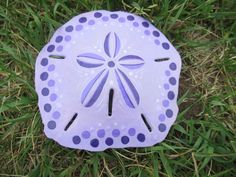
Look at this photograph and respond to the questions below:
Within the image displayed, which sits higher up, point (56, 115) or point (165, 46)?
point (165, 46)

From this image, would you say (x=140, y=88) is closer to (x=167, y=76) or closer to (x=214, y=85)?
(x=167, y=76)

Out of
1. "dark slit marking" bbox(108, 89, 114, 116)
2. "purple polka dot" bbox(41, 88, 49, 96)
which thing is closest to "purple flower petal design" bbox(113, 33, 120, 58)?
"dark slit marking" bbox(108, 89, 114, 116)

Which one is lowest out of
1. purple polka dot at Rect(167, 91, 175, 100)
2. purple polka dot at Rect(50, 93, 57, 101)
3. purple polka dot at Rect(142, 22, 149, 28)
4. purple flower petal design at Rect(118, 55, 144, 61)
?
purple polka dot at Rect(167, 91, 175, 100)

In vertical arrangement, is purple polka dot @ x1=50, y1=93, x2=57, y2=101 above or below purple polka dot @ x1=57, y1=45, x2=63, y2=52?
below

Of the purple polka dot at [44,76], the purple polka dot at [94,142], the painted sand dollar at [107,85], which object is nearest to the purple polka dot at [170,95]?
the painted sand dollar at [107,85]

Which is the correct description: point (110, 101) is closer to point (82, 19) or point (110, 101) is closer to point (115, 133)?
point (115, 133)

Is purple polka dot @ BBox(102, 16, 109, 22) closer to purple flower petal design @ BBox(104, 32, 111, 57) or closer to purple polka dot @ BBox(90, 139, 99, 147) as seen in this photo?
purple flower petal design @ BBox(104, 32, 111, 57)

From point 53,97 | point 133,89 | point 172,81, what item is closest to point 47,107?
point 53,97

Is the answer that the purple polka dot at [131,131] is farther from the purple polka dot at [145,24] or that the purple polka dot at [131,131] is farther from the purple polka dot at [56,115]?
the purple polka dot at [145,24]
